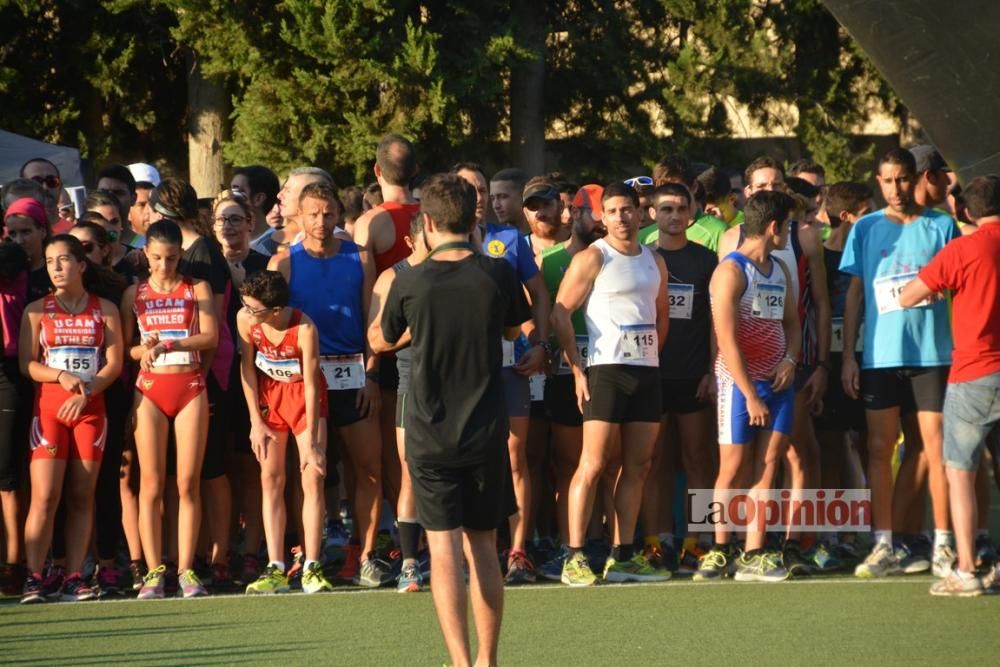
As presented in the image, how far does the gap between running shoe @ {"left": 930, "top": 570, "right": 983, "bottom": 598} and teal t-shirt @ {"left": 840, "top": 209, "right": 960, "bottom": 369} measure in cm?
120

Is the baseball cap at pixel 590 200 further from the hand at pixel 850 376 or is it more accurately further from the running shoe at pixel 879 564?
the running shoe at pixel 879 564

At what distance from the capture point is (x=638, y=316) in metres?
8.40

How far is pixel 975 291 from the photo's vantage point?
777cm

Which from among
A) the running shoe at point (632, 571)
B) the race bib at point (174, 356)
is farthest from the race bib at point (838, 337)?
the race bib at point (174, 356)

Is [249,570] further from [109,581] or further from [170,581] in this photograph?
[109,581]

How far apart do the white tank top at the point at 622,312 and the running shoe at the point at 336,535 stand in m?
2.19

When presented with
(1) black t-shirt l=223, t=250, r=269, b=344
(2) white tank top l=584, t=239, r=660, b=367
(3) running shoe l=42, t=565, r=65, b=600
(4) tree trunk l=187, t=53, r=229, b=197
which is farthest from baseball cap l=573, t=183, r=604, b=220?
(4) tree trunk l=187, t=53, r=229, b=197

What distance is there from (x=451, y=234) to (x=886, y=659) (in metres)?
2.49

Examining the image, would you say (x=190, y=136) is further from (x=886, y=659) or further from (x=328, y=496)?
(x=886, y=659)

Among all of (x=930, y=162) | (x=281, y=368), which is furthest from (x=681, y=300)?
(x=281, y=368)

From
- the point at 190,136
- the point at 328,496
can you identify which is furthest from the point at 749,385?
the point at 190,136

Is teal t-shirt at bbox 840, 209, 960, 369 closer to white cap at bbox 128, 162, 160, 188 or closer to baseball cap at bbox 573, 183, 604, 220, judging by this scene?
baseball cap at bbox 573, 183, 604, 220

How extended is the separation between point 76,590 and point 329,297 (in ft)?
→ 6.45

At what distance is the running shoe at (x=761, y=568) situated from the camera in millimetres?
8469
